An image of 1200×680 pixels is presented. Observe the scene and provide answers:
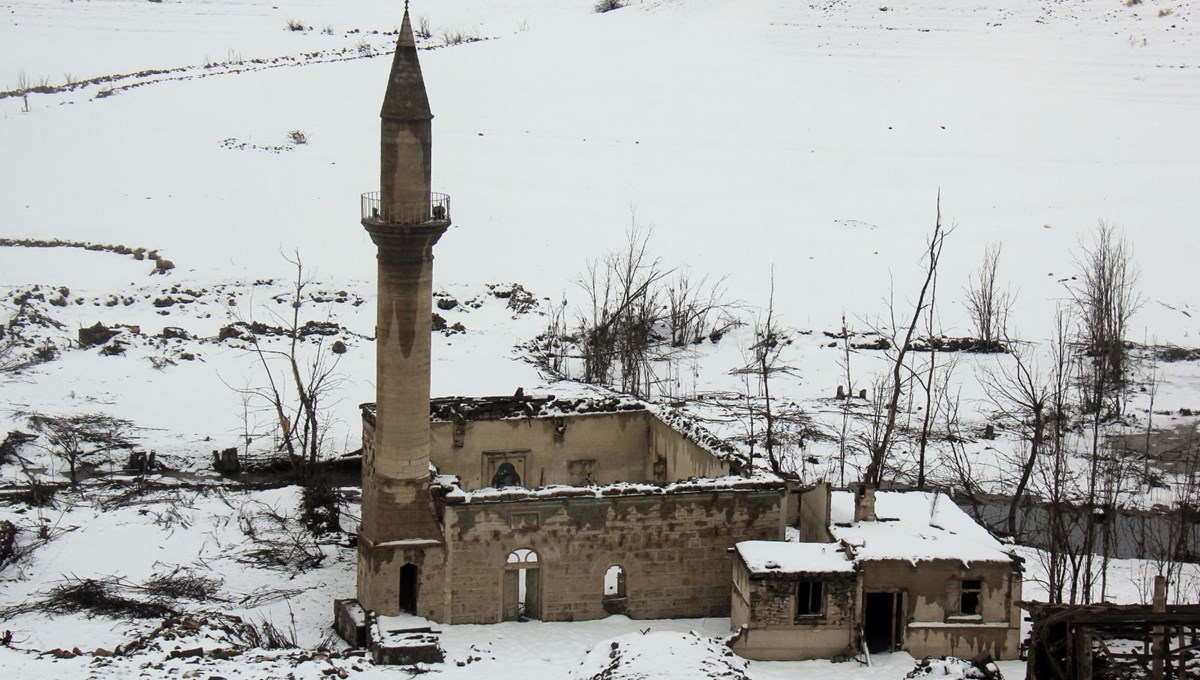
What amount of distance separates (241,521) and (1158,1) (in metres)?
58.4

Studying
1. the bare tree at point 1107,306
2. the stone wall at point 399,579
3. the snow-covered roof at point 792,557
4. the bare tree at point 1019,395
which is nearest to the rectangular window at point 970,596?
the snow-covered roof at point 792,557

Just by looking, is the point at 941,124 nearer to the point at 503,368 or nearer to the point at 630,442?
the point at 503,368

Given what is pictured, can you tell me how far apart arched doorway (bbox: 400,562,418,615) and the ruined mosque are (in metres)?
0.03

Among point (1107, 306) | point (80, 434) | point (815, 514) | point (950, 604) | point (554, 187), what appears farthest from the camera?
point (554, 187)

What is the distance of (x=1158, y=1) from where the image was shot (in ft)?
249

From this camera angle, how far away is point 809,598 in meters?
27.4

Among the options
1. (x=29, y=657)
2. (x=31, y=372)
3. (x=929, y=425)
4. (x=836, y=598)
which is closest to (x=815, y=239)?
(x=929, y=425)

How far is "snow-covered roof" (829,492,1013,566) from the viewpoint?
2761 cm

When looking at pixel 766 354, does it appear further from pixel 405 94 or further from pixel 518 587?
pixel 405 94

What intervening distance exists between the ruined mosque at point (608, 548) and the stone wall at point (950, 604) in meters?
0.03

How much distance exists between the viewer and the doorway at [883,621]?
27688mm

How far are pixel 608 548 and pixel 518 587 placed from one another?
1.88 m

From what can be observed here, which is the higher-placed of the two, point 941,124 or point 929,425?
point 941,124

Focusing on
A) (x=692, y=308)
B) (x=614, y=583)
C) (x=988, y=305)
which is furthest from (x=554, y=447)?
(x=988, y=305)
